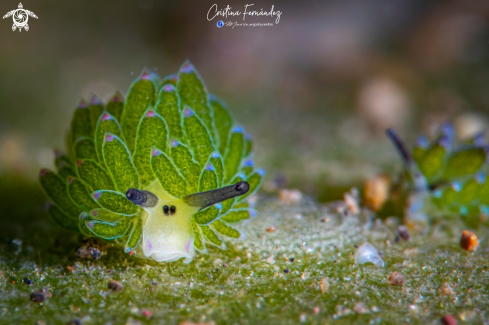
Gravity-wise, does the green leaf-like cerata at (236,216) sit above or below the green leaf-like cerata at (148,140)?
below

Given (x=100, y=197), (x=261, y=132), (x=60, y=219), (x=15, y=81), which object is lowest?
(x=60, y=219)

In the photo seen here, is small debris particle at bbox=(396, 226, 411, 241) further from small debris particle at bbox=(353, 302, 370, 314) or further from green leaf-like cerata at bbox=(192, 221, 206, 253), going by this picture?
green leaf-like cerata at bbox=(192, 221, 206, 253)

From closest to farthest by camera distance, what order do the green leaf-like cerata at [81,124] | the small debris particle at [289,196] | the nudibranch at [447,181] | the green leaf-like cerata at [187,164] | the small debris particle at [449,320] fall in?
the small debris particle at [449,320] < the green leaf-like cerata at [187,164] < the green leaf-like cerata at [81,124] < the nudibranch at [447,181] < the small debris particle at [289,196]

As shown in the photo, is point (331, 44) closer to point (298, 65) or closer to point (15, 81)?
point (298, 65)

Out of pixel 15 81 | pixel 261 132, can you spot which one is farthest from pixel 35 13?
pixel 261 132

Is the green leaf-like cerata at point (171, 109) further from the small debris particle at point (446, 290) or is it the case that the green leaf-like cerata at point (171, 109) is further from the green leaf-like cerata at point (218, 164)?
the small debris particle at point (446, 290)

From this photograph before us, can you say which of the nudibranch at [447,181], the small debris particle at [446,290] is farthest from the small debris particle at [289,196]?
the small debris particle at [446,290]
